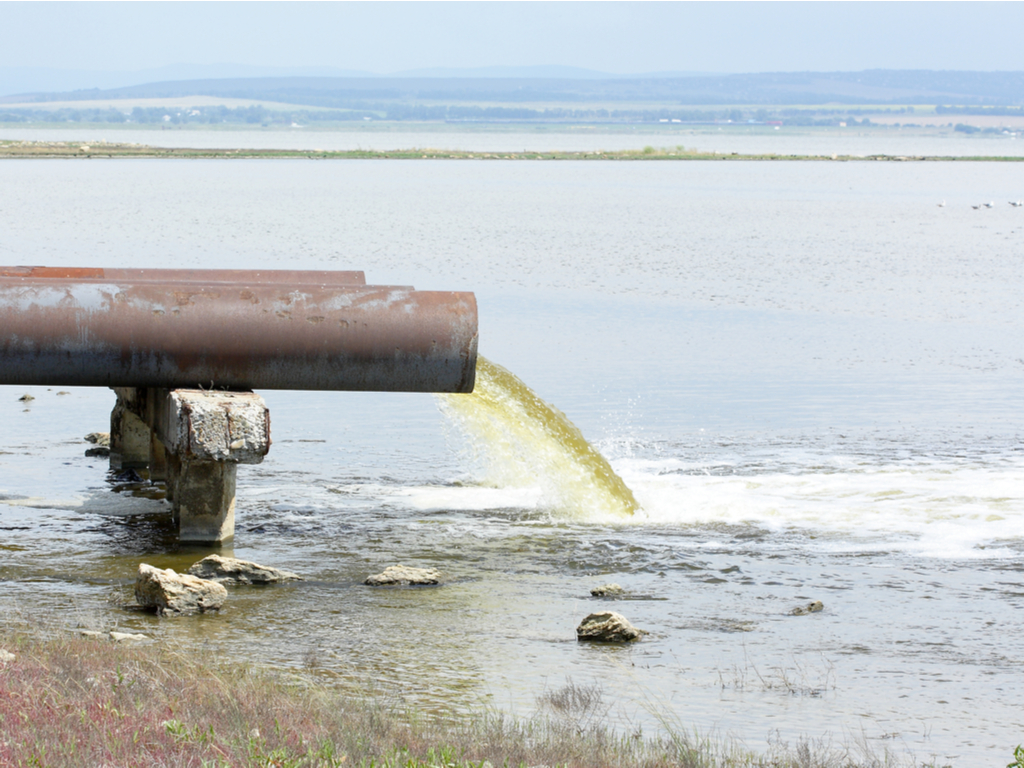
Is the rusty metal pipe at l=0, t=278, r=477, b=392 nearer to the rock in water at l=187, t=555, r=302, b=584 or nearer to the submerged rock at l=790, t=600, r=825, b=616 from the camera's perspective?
the rock in water at l=187, t=555, r=302, b=584

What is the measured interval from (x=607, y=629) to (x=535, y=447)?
13.0 feet

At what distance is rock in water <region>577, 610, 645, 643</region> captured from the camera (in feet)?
25.3

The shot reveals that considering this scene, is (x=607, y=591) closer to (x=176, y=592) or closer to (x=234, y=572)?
(x=234, y=572)

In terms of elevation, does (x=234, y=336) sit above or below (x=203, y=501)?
above

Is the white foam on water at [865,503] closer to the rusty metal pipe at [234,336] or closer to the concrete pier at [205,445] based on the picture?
the rusty metal pipe at [234,336]

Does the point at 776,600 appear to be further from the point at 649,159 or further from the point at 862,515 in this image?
the point at 649,159

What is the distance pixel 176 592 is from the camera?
8031 millimetres

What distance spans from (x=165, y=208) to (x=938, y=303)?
32920mm

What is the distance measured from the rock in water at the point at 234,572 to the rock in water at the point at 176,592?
0.51 m

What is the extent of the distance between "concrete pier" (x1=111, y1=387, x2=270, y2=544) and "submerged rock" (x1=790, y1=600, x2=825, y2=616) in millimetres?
3785

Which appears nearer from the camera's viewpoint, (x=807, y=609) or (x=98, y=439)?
(x=807, y=609)

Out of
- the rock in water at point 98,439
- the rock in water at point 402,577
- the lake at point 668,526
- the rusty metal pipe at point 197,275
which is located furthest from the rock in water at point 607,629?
the rock in water at point 98,439

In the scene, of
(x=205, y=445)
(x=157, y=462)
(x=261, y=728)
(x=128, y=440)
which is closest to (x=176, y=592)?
(x=205, y=445)

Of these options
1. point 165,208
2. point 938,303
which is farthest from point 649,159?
point 938,303
